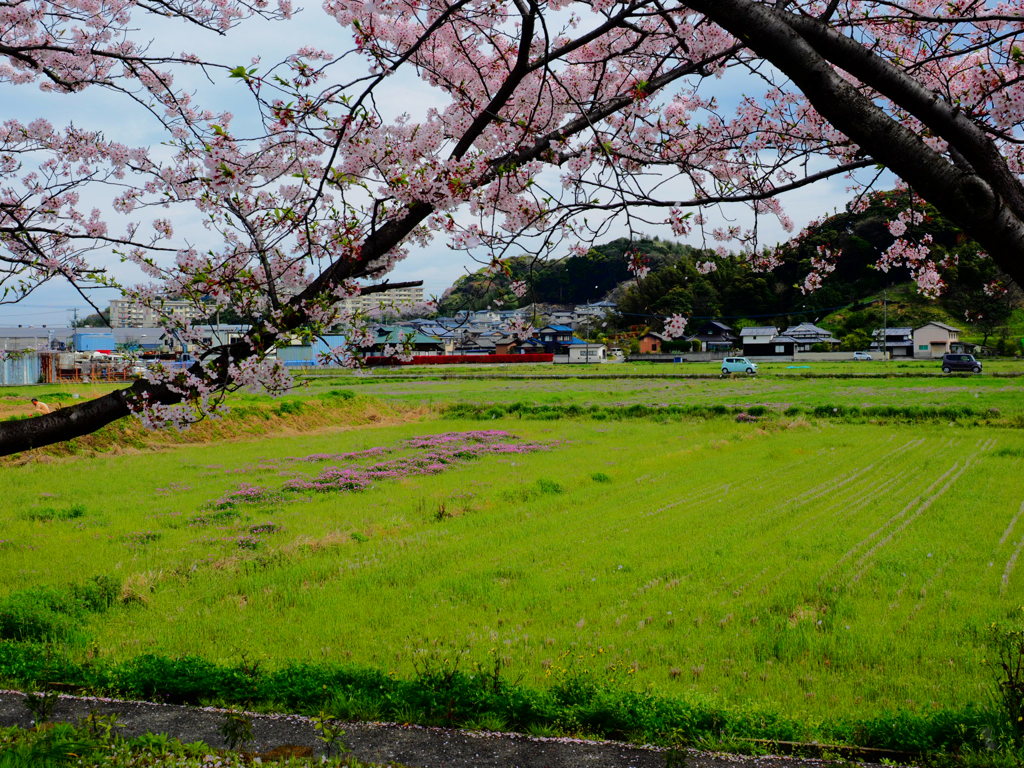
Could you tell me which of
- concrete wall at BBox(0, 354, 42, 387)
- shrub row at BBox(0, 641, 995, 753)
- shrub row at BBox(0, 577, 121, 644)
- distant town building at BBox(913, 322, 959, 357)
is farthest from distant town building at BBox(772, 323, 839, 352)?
shrub row at BBox(0, 641, 995, 753)

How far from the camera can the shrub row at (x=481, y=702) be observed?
197 inches

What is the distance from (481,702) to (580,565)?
4.44m

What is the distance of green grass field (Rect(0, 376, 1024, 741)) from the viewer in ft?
21.6

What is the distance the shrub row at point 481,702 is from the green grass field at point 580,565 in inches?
13.7

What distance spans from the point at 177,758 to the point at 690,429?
23.9 m

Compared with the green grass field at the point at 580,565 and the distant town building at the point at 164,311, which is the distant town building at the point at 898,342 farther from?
the distant town building at the point at 164,311

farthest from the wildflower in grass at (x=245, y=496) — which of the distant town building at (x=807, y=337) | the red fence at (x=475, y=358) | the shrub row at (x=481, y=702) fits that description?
the distant town building at (x=807, y=337)

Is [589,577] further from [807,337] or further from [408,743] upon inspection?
[807,337]

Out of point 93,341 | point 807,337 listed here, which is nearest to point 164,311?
point 93,341

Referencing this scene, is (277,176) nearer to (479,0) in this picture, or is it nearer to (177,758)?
(479,0)

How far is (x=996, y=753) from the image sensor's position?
15.0 ft

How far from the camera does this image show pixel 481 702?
17.7 feet

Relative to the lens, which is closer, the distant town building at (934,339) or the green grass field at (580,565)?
the green grass field at (580,565)

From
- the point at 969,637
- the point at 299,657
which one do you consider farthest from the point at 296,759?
the point at 969,637
